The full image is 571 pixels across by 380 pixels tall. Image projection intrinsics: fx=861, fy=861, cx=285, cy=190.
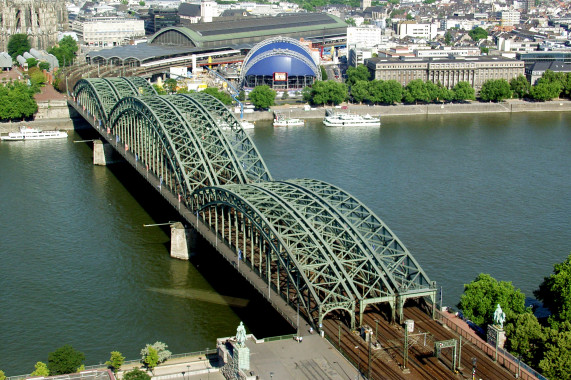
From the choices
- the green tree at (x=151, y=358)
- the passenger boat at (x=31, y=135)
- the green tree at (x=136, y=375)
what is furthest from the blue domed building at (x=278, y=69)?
the green tree at (x=136, y=375)

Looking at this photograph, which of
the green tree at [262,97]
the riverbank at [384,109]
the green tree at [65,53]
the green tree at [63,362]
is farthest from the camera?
the green tree at [65,53]

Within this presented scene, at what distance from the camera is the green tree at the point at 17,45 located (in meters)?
113

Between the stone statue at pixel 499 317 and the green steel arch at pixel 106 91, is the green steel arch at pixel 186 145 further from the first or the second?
the stone statue at pixel 499 317

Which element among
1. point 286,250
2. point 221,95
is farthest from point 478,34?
point 286,250

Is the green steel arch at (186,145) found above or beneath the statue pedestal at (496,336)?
above

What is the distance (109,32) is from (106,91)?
70670 mm

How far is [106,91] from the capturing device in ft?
226

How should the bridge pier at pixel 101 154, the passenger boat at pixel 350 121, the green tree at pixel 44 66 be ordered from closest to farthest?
1. the bridge pier at pixel 101 154
2. the passenger boat at pixel 350 121
3. the green tree at pixel 44 66

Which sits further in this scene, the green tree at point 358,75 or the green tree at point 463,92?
the green tree at point 358,75

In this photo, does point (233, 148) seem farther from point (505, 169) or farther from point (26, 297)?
point (505, 169)

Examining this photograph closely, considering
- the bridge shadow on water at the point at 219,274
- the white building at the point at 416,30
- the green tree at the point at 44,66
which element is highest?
the white building at the point at 416,30

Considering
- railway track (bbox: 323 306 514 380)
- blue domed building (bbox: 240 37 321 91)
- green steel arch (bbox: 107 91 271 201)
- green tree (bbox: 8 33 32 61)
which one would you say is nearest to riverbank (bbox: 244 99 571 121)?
blue domed building (bbox: 240 37 321 91)

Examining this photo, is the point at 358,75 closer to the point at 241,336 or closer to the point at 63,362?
the point at 63,362

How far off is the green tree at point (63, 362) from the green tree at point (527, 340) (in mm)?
14873
